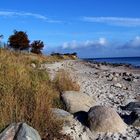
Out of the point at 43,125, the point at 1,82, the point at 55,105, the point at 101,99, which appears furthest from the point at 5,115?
the point at 101,99

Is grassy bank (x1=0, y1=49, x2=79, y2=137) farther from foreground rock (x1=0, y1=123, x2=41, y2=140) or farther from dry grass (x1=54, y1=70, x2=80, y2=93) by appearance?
dry grass (x1=54, y1=70, x2=80, y2=93)

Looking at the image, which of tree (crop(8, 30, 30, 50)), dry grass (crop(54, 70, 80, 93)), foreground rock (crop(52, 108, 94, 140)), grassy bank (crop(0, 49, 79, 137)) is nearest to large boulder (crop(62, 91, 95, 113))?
foreground rock (crop(52, 108, 94, 140))

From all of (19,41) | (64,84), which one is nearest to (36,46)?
(19,41)

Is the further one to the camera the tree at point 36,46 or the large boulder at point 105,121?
the tree at point 36,46

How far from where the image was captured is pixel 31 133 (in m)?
7.38

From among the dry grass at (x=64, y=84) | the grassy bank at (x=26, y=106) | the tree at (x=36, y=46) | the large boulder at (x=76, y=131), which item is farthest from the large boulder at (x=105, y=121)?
the tree at (x=36, y=46)

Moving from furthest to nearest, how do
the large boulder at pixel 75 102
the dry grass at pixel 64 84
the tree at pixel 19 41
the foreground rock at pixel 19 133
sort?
1. the tree at pixel 19 41
2. the dry grass at pixel 64 84
3. the large boulder at pixel 75 102
4. the foreground rock at pixel 19 133

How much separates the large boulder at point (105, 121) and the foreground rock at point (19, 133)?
197cm

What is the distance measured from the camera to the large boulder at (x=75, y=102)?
10.8m

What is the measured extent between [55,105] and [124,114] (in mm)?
1778

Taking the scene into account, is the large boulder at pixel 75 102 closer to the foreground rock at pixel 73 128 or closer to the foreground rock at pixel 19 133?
the foreground rock at pixel 73 128

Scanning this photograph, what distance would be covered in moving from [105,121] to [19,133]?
97.3 inches

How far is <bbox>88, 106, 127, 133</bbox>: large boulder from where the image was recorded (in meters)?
9.18

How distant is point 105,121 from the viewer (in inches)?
363
